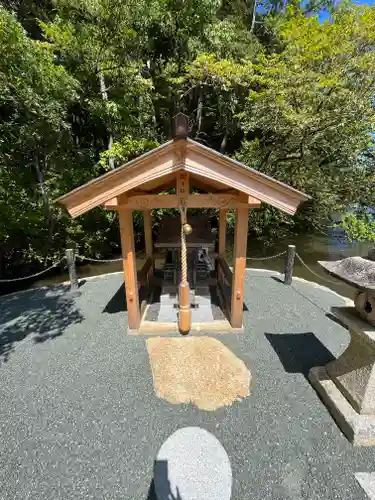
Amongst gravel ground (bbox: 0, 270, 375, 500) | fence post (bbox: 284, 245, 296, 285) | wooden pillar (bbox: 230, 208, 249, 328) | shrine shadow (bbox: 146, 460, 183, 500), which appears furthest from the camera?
fence post (bbox: 284, 245, 296, 285)

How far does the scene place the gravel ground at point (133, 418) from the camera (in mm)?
2609

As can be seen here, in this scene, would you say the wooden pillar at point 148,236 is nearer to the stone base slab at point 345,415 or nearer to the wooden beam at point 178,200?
the wooden beam at point 178,200

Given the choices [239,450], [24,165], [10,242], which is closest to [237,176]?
[239,450]

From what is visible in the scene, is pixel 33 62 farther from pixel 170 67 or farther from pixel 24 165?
pixel 170 67

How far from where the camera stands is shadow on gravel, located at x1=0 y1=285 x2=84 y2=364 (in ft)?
17.1

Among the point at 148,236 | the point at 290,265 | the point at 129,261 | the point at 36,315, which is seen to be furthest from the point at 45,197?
the point at 290,265

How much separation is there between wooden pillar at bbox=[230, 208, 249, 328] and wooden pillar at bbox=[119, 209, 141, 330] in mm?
1979

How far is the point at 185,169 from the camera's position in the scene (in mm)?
3832

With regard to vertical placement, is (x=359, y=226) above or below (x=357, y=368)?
above

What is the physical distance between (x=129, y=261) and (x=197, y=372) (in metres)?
2.33

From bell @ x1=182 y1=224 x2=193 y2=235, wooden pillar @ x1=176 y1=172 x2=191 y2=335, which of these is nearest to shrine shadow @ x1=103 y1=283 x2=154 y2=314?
wooden pillar @ x1=176 y1=172 x2=191 y2=335

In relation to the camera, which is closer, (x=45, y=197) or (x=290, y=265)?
(x=290, y=265)

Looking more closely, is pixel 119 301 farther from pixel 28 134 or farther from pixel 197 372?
pixel 28 134

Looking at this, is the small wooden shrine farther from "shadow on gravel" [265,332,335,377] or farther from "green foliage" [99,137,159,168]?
"green foliage" [99,137,159,168]
